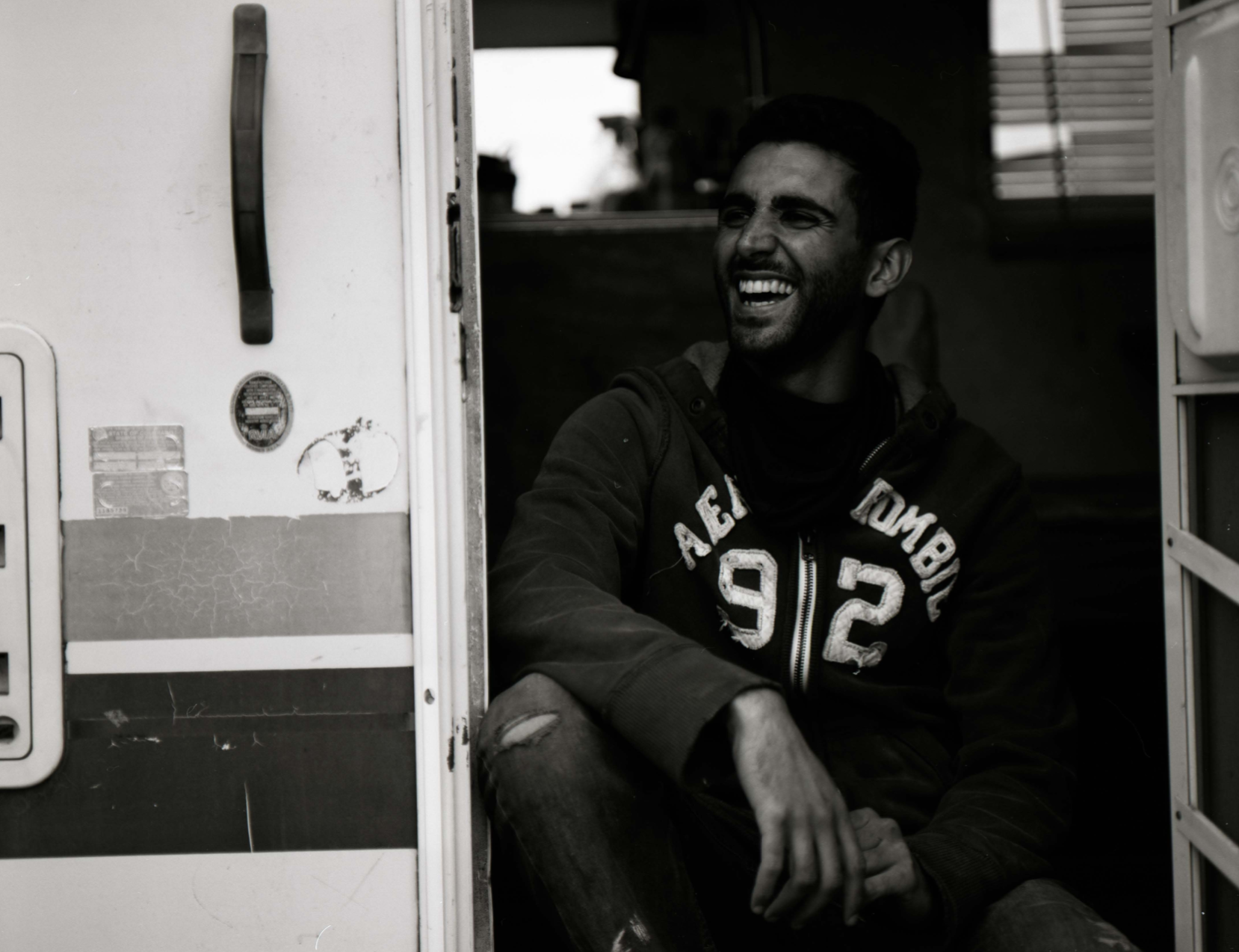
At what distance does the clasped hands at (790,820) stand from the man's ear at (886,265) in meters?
0.95

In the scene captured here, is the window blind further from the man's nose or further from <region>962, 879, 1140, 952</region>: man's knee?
<region>962, 879, 1140, 952</region>: man's knee

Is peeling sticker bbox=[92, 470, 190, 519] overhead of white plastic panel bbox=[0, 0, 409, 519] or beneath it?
beneath

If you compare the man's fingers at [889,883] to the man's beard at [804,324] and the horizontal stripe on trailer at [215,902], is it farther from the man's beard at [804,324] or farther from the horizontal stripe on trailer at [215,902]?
the man's beard at [804,324]

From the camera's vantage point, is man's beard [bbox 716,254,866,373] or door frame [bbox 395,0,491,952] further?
man's beard [bbox 716,254,866,373]

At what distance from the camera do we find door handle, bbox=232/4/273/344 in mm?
1329

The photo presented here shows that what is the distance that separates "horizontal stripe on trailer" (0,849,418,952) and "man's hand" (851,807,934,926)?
57 cm

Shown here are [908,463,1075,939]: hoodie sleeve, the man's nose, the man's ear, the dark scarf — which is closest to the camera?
[908,463,1075,939]: hoodie sleeve

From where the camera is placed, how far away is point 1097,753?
282 cm

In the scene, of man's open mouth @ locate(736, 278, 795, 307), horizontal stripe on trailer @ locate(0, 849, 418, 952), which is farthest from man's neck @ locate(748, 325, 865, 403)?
horizontal stripe on trailer @ locate(0, 849, 418, 952)

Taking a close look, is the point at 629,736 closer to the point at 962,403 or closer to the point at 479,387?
the point at 479,387

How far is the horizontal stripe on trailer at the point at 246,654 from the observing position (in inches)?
54.4

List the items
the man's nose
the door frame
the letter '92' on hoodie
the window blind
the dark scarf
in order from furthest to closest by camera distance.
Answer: the window blind, the man's nose, the dark scarf, the letter '92' on hoodie, the door frame

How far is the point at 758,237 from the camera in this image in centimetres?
191

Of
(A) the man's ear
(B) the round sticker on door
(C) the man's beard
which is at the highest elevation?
(A) the man's ear
